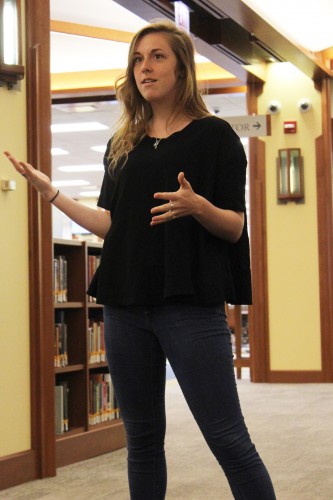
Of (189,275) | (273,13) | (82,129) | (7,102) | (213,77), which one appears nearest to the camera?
(189,275)

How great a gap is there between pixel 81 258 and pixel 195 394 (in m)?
2.77

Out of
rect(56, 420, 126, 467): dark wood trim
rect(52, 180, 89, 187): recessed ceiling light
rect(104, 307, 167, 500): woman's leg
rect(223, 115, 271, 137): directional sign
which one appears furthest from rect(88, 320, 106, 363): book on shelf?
rect(52, 180, 89, 187): recessed ceiling light

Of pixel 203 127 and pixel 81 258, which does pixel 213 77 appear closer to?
pixel 81 258

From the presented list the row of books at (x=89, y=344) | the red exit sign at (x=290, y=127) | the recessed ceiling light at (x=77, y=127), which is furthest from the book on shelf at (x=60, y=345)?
the recessed ceiling light at (x=77, y=127)

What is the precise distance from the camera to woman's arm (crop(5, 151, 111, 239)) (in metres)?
1.96

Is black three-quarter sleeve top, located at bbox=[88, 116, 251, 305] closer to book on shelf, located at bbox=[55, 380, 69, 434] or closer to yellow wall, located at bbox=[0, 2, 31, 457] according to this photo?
yellow wall, located at bbox=[0, 2, 31, 457]

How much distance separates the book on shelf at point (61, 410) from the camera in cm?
431

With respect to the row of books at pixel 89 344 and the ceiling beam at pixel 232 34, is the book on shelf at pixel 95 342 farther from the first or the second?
the ceiling beam at pixel 232 34

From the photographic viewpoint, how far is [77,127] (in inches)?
496

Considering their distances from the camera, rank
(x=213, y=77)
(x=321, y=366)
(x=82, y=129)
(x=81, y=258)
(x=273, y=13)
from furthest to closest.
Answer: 1. (x=82, y=129)
2. (x=213, y=77)
3. (x=321, y=366)
4. (x=273, y=13)
5. (x=81, y=258)

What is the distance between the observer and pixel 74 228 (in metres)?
24.2

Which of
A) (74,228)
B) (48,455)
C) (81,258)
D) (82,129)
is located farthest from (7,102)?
(74,228)

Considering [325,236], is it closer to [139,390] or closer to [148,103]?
[148,103]

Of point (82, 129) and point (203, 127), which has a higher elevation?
point (82, 129)
